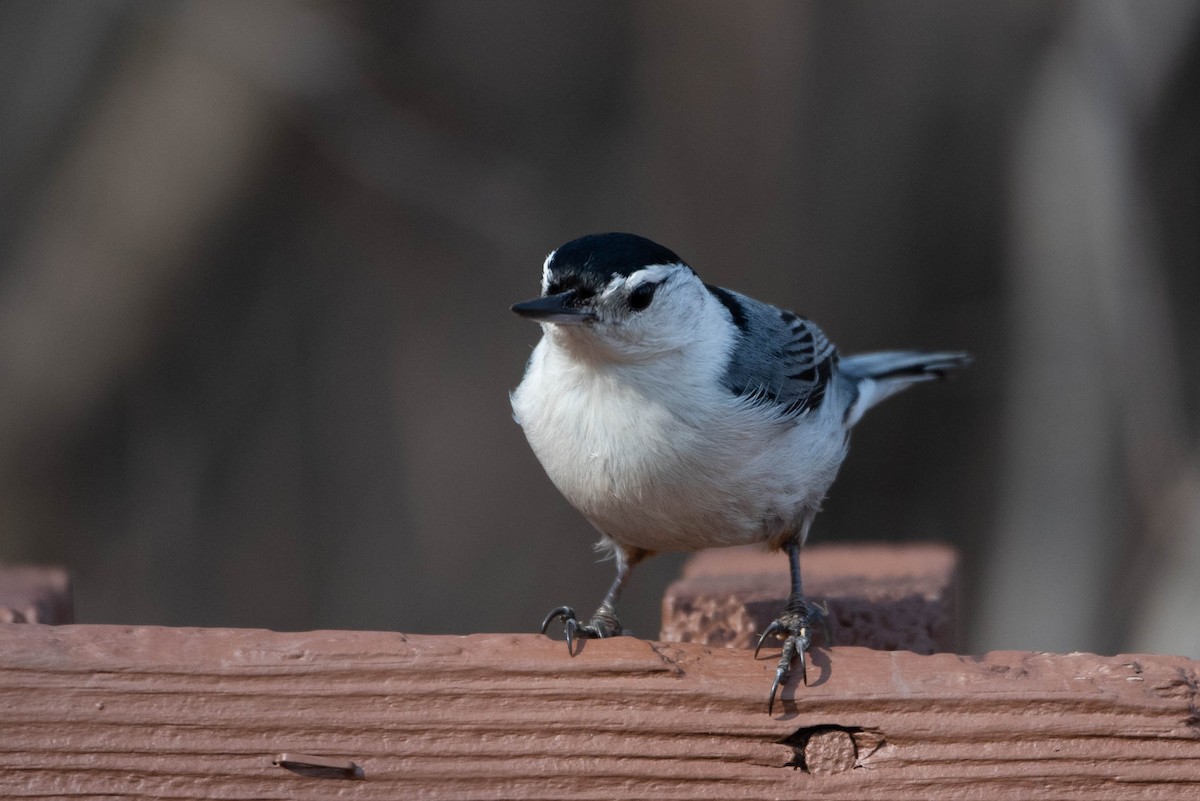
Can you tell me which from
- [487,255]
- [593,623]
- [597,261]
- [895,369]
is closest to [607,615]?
[593,623]

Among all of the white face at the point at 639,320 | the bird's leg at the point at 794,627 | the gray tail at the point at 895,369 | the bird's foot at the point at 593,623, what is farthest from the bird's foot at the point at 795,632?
the gray tail at the point at 895,369

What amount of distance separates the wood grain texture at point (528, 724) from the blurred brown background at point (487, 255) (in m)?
2.95

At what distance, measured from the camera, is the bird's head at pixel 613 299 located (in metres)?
2.07

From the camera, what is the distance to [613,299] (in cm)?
209

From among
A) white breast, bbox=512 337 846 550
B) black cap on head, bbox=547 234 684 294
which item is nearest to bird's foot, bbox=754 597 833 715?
white breast, bbox=512 337 846 550

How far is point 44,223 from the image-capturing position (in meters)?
4.43

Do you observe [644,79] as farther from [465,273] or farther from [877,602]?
[877,602]

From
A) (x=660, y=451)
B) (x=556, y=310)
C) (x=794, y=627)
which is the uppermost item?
(x=556, y=310)

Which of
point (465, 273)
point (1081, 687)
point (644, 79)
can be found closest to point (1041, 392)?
point (644, 79)

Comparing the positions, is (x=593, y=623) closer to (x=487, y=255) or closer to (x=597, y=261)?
(x=597, y=261)

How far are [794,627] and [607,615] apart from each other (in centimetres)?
60

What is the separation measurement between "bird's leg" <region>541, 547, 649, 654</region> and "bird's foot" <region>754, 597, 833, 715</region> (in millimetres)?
309

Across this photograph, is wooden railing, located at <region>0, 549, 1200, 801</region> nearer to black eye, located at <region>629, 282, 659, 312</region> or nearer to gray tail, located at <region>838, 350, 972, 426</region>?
black eye, located at <region>629, 282, 659, 312</region>

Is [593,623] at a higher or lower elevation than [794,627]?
lower
